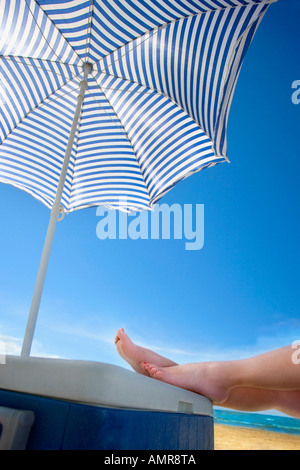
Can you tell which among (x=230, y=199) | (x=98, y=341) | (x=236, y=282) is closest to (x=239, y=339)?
(x=236, y=282)

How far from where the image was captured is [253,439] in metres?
11.1

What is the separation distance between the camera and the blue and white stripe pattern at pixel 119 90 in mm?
2908

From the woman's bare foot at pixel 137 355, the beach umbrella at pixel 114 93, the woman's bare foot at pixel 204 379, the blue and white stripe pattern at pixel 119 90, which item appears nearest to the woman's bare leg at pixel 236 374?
the woman's bare foot at pixel 204 379

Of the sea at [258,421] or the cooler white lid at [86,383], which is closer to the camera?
the cooler white lid at [86,383]

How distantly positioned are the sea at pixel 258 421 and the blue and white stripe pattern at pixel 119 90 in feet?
43.2

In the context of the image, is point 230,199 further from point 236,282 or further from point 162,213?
point 162,213

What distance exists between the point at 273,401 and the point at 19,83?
3869mm

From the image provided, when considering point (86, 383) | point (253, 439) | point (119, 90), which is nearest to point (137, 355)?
point (86, 383)

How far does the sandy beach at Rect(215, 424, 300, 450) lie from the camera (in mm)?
9781

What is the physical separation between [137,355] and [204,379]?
412 millimetres

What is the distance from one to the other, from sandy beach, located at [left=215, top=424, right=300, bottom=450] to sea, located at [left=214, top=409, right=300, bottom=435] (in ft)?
1.87

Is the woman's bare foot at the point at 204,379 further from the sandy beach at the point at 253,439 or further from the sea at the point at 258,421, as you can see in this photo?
the sea at the point at 258,421
